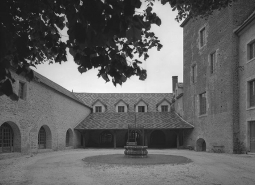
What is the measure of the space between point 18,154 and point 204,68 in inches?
591

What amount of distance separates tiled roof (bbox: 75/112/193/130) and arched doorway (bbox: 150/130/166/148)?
189 centimetres

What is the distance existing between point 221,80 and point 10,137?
14.4 m

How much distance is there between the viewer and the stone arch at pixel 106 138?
28188mm

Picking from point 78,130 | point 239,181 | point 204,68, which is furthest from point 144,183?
point 78,130

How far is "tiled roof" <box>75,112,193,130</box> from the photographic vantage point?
2503 cm

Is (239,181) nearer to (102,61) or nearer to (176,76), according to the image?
(102,61)

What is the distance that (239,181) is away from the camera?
7.76m

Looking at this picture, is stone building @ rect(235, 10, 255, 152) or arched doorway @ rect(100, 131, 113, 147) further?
arched doorway @ rect(100, 131, 113, 147)

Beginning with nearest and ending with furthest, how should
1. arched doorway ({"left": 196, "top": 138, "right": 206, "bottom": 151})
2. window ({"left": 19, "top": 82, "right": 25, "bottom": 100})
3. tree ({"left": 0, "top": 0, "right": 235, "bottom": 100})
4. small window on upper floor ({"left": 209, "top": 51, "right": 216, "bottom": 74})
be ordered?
tree ({"left": 0, "top": 0, "right": 235, "bottom": 100})
window ({"left": 19, "top": 82, "right": 25, "bottom": 100})
small window on upper floor ({"left": 209, "top": 51, "right": 216, "bottom": 74})
arched doorway ({"left": 196, "top": 138, "right": 206, "bottom": 151})

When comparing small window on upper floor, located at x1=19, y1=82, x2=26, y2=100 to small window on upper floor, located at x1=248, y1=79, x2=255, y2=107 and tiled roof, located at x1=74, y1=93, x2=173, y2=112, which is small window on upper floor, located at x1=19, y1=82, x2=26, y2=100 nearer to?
small window on upper floor, located at x1=248, y1=79, x2=255, y2=107

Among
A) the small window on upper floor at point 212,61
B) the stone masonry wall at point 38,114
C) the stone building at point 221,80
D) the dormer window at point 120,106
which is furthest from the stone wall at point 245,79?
the dormer window at point 120,106

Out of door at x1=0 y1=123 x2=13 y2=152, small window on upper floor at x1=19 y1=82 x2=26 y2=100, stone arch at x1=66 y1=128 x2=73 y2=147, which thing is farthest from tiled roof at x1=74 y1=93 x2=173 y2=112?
door at x1=0 y1=123 x2=13 y2=152

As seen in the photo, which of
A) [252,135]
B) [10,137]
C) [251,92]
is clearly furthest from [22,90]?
[252,135]

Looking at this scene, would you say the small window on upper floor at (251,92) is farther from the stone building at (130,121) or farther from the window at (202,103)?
the stone building at (130,121)
